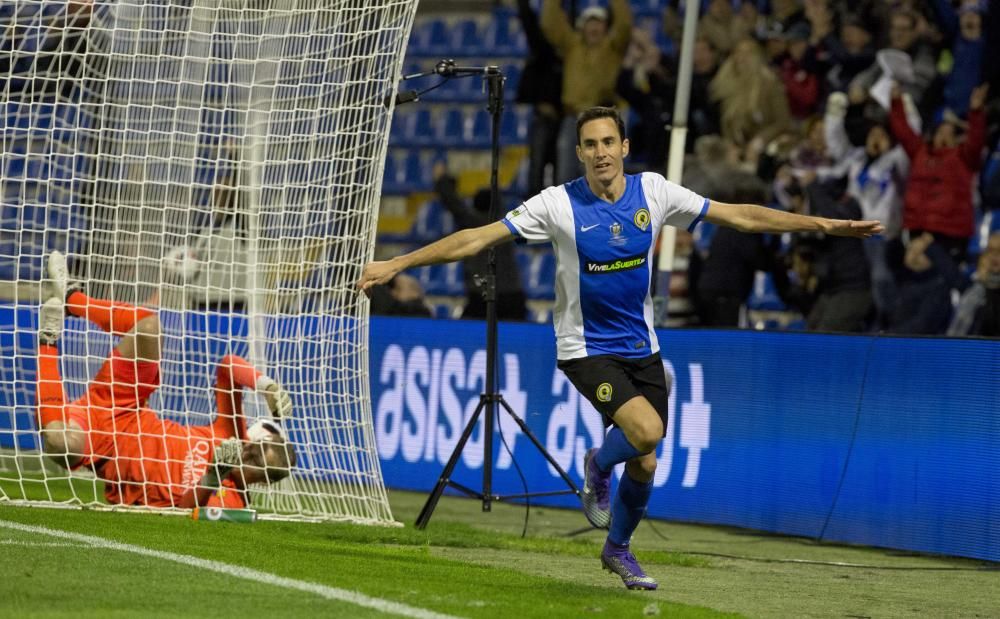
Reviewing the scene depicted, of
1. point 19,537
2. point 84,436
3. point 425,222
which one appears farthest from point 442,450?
point 425,222

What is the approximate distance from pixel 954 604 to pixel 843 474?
297cm

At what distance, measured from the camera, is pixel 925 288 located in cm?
1334

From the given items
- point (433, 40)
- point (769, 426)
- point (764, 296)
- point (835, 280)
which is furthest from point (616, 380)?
point (433, 40)

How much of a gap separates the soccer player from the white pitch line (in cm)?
158

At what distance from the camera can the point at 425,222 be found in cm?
1897

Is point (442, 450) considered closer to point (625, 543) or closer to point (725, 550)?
point (725, 550)

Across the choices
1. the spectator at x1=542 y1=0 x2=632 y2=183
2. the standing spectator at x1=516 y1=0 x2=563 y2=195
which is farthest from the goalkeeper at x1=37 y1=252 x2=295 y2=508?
the spectator at x1=542 y1=0 x2=632 y2=183

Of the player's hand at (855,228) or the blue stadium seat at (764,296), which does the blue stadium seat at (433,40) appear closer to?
the blue stadium seat at (764,296)

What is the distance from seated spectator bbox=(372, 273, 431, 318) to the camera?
1463 cm

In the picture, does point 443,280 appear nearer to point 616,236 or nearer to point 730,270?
point 730,270

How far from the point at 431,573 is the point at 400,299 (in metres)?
7.52

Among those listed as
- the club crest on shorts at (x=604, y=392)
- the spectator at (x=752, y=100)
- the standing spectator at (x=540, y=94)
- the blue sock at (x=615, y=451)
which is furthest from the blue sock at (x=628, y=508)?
the standing spectator at (x=540, y=94)

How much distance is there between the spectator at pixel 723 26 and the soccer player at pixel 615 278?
8.88m

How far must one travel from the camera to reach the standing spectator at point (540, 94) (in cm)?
1658
